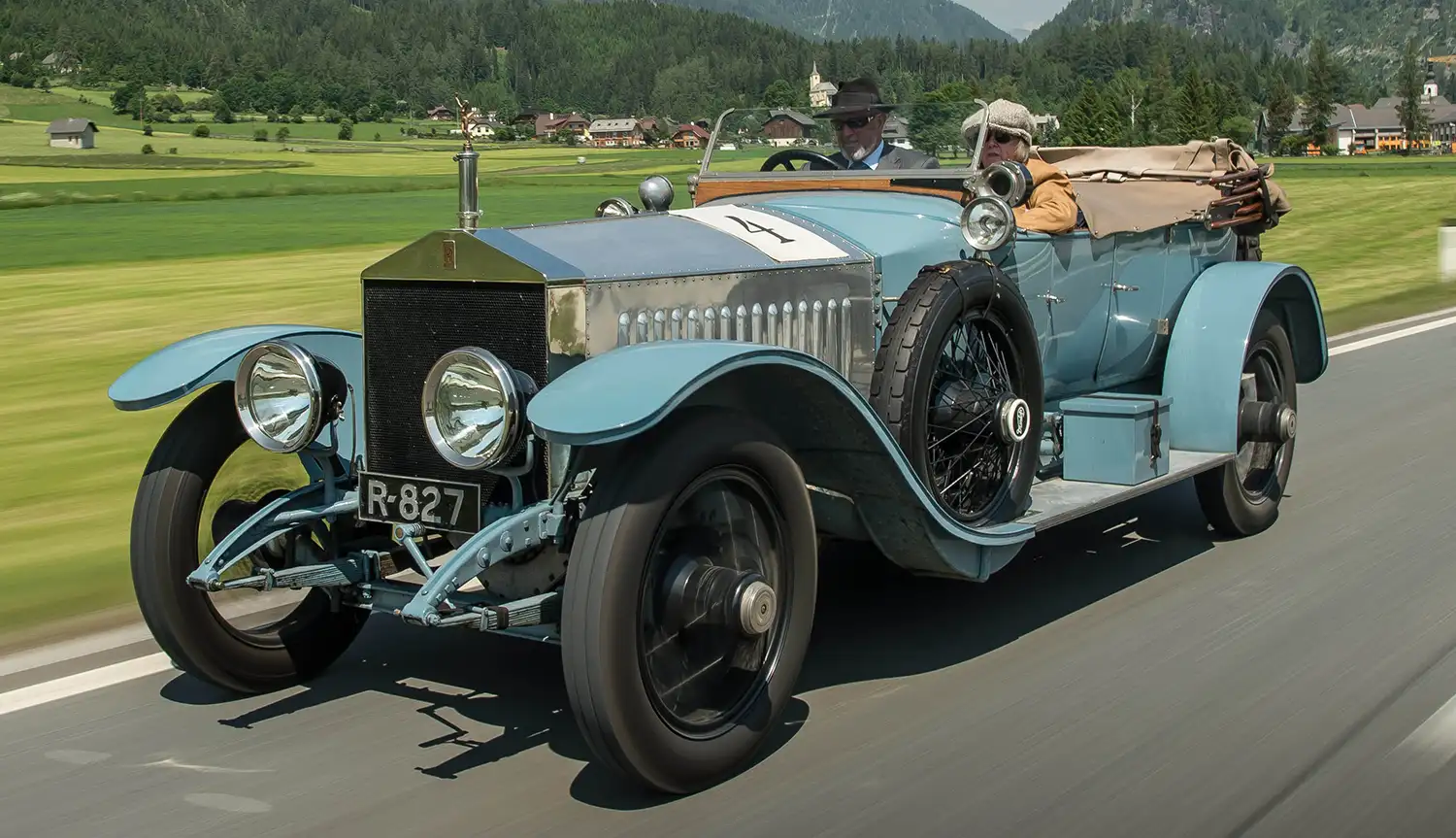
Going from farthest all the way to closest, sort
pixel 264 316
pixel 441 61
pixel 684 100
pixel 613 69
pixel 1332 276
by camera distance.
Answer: pixel 441 61 < pixel 613 69 < pixel 1332 276 < pixel 264 316 < pixel 684 100

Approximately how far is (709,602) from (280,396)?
1510mm

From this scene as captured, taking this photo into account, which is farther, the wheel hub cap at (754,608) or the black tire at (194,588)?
the black tire at (194,588)

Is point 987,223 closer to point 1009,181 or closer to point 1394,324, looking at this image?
point 1009,181

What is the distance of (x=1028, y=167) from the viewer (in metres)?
6.14

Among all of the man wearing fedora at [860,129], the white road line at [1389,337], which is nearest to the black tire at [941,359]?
the man wearing fedora at [860,129]

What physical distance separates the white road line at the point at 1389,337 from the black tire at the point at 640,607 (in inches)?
392

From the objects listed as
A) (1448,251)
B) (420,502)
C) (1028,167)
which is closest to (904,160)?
(1028,167)

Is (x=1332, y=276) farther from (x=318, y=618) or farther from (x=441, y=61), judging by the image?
(x=441, y=61)

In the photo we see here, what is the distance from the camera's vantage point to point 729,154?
6.55 m

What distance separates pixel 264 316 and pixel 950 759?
13068mm

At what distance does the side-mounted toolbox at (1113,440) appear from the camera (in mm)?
5934

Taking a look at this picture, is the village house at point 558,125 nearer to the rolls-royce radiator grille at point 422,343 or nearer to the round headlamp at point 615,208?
the round headlamp at point 615,208

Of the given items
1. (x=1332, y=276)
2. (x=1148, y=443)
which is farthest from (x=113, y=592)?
(x=1332, y=276)

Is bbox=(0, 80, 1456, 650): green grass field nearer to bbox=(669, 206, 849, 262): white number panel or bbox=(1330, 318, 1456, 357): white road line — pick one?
bbox=(1330, 318, 1456, 357): white road line
